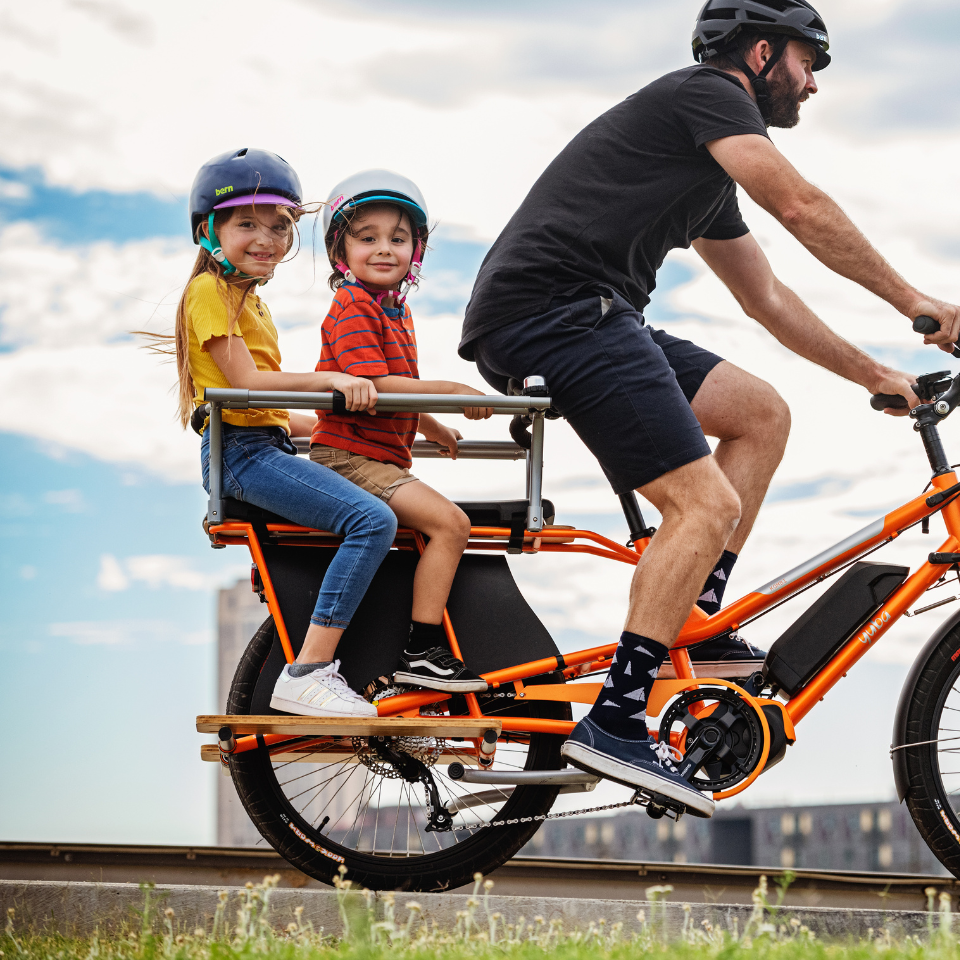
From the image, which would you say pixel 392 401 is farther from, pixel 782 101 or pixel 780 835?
pixel 780 835

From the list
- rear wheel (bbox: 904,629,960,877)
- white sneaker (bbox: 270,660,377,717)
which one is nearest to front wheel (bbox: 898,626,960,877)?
rear wheel (bbox: 904,629,960,877)

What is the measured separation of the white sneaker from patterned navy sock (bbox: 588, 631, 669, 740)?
709 millimetres

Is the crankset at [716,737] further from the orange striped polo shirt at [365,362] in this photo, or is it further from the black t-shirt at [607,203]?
the black t-shirt at [607,203]

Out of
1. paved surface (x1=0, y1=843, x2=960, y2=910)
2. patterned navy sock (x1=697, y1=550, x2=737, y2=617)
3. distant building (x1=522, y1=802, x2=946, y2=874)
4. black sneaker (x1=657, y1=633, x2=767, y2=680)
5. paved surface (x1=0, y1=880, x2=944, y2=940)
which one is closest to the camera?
paved surface (x1=0, y1=880, x2=944, y2=940)

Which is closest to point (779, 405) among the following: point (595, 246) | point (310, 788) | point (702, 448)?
point (702, 448)

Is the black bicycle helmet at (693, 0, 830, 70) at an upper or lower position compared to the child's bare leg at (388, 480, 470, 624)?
upper

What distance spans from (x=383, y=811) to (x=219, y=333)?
1.66 meters

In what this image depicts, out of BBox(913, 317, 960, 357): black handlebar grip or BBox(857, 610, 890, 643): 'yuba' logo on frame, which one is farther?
BBox(857, 610, 890, 643): 'yuba' logo on frame

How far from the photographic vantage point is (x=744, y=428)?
12.5 ft

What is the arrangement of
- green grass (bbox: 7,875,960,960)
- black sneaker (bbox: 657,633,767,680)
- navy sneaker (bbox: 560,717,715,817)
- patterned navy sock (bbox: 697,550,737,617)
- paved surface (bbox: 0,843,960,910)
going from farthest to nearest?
paved surface (bbox: 0,843,960,910), patterned navy sock (bbox: 697,550,737,617), black sneaker (bbox: 657,633,767,680), navy sneaker (bbox: 560,717,715,817), green grass (bbox: 7,875,960,960)

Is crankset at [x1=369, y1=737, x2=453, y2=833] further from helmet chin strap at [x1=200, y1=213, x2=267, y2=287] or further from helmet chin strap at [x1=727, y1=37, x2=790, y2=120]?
helmet chin strap at [x1=727, y1=37, x2=790, y2=120]

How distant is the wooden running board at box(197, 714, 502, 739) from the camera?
313 cm

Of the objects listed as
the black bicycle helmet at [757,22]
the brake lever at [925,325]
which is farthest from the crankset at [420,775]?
the black bicycle helmet at [757,22]

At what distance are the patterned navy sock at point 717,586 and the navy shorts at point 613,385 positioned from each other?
0.62m
